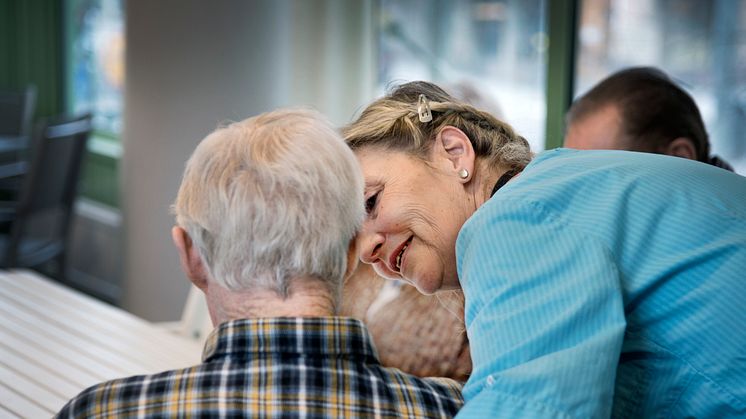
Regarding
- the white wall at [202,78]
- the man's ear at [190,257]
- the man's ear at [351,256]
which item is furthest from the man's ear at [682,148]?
the white wall at [202,78]

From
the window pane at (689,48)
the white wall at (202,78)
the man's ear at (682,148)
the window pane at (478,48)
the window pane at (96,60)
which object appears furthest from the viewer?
the window pane at (96,60)

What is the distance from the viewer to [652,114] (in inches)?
92.8

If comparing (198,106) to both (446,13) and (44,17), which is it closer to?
(446,13)

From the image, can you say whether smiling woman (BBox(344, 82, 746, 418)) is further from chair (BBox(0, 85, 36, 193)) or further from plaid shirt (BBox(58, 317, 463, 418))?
chair (BBox(0, 85, 36, 193))

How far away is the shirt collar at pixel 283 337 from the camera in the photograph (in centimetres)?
120

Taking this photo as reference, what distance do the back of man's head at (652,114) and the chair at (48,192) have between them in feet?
11.7

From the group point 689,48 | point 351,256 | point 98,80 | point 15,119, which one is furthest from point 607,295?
point 98,80

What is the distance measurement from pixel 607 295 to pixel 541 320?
0.24 ft

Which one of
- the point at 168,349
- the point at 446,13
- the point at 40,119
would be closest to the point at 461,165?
the point at 168,349

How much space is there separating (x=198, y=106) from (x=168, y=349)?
2.21 meters

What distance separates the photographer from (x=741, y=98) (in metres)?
3.42

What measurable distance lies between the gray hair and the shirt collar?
46 millimetres

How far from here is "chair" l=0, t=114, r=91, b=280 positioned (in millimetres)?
5211

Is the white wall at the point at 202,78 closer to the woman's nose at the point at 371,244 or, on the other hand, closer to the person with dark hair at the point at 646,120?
the person with dark hair at the point at 646,120
